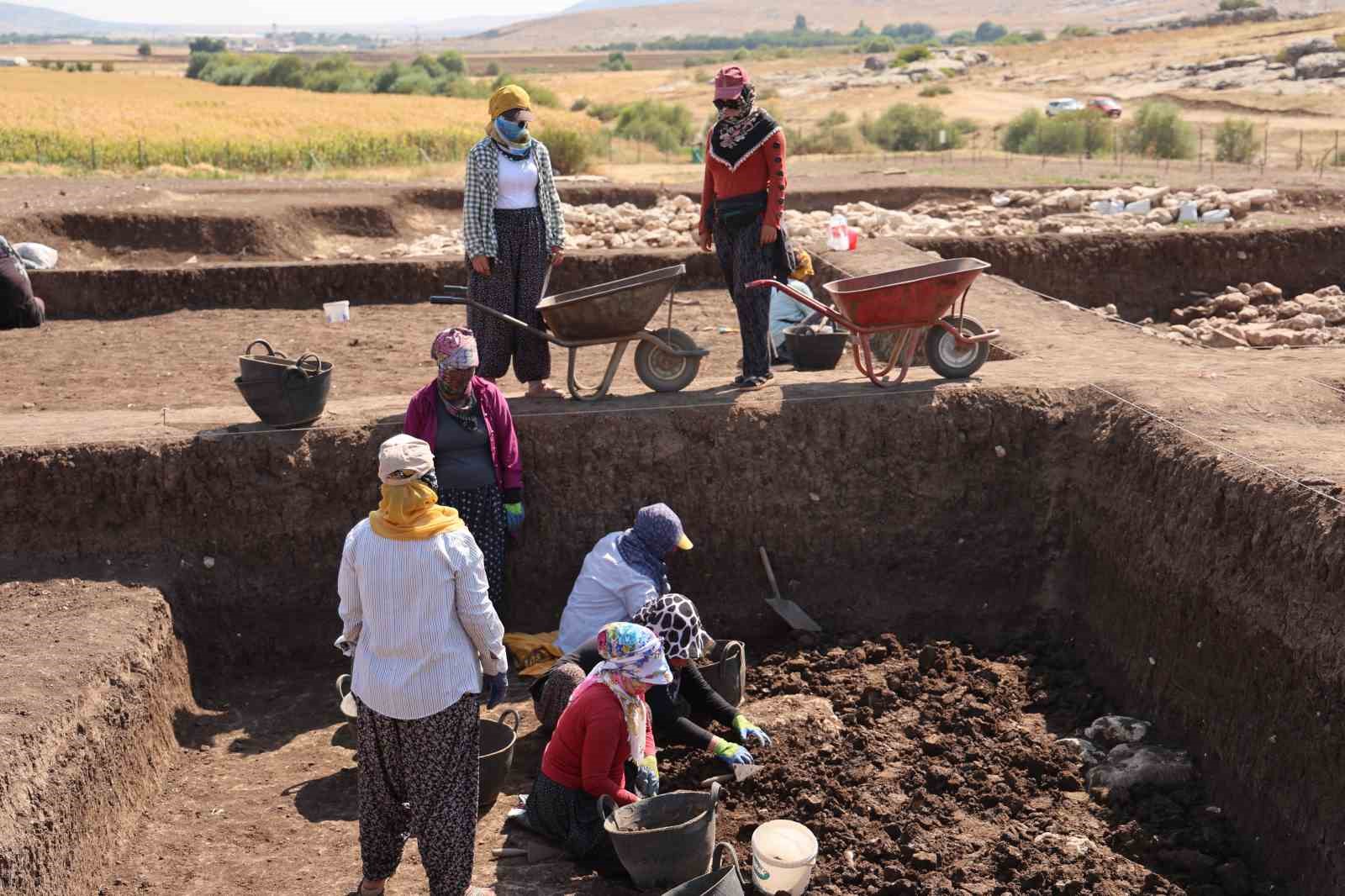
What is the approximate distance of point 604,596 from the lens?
6.16 metres

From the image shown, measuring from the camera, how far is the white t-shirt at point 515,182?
289 inches

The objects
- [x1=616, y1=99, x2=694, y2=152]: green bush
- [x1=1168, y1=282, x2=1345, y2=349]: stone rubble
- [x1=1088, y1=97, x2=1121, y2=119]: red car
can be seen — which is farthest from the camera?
[x1=616, y1=99, x2=694, y2=152]: green bush

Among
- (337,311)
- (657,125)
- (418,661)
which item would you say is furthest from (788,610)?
(657,125)

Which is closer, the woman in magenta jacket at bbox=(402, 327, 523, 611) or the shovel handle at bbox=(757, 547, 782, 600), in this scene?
the woman in magenta jacket at bbox=(402, 327, 523, 611)

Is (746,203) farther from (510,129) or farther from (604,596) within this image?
(604,596)

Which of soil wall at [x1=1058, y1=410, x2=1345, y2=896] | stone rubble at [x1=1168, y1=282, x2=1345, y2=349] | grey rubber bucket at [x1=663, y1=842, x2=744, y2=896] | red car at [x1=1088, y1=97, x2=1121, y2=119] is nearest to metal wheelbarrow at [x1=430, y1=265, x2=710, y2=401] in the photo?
soil wall at [x1=1058, y1=410, x2=1345, y2=896]

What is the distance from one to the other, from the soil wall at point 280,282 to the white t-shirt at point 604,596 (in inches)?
298

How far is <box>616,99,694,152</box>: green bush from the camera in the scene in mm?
40344

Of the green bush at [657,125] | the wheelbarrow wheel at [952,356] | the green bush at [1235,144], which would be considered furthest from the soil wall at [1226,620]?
the green bush at [657,125]

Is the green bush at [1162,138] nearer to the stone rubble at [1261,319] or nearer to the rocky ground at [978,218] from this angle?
the rocky ground at [978,218]

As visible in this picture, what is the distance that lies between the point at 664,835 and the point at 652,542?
1.64 m

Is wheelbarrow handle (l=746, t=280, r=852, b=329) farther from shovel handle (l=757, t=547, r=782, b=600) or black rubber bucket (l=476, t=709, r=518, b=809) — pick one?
black rubber bucket (l=476, t=709, r=518, b=809)

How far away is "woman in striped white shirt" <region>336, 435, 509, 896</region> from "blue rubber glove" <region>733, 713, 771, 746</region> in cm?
158

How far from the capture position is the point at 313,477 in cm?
725
